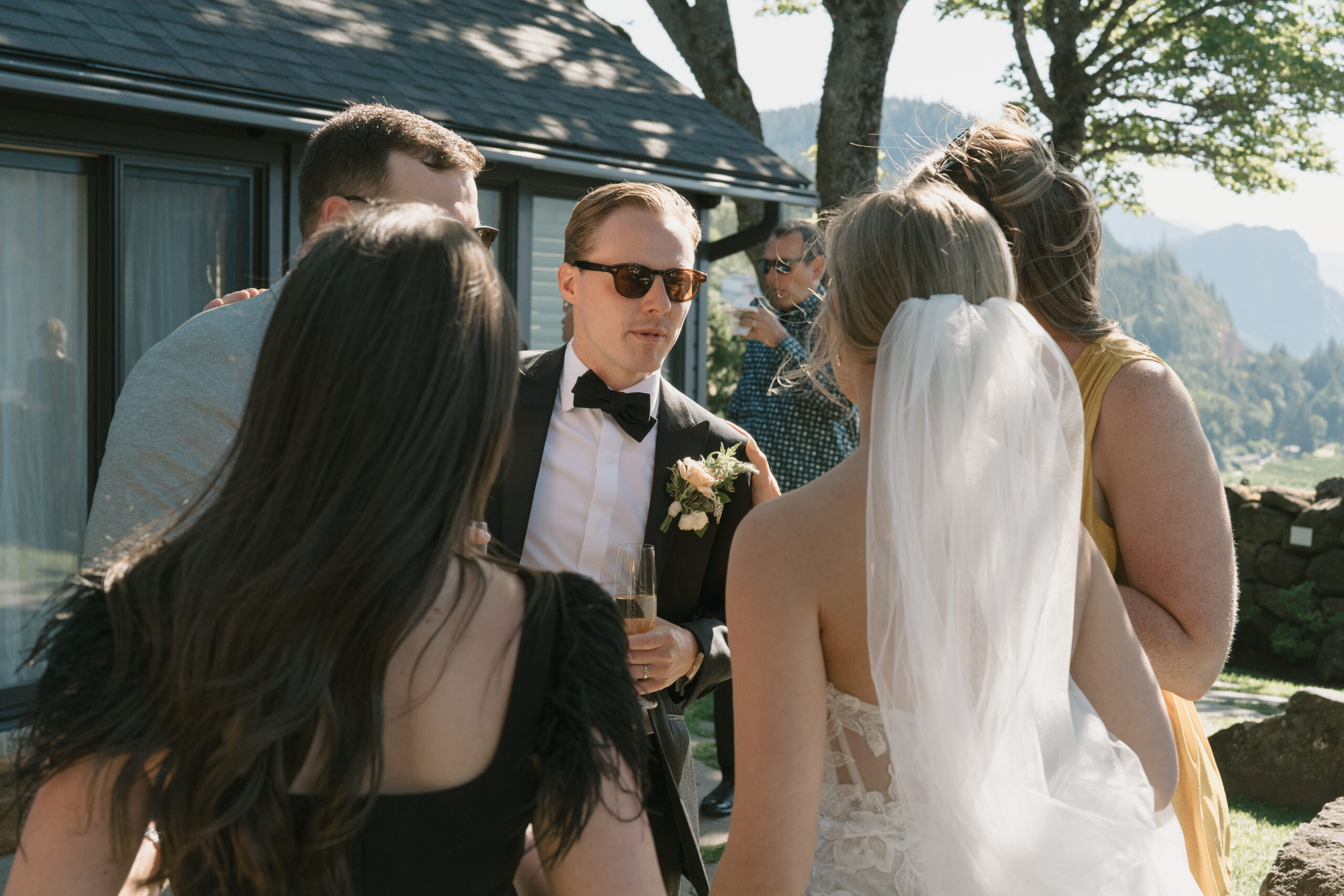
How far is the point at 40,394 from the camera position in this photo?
17.7 feet

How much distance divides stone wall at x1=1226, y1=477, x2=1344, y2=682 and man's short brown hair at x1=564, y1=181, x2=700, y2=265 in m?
11.7

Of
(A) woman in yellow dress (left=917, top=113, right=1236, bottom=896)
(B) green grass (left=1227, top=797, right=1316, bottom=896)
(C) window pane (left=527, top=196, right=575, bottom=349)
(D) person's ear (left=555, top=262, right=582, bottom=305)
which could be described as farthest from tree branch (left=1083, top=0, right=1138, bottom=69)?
(A) woman in yellow dress (left=917, top=113, right=1236, bottom=896)

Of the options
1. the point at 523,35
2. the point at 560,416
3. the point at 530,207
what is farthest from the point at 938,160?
the point at 523,35

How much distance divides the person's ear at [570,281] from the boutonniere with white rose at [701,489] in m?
0.57

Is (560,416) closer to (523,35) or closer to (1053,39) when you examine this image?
(523,35)

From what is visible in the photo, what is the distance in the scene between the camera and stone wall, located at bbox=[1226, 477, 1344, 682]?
1247 centimetres

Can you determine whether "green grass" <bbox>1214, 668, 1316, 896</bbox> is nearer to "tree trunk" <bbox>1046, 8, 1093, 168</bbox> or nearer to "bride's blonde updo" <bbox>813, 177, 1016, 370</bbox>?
"bride's blonde updo" <bbox>813, 177, 1016, 370</bbox>

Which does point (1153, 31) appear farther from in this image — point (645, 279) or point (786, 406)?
point (645, 279)

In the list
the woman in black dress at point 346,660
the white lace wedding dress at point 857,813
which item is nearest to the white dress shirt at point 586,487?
the white lace wedding dress at point 857,813

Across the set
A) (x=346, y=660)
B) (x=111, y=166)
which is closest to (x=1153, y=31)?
(x=111, y=166)

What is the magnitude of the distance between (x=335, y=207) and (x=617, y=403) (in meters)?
0.84

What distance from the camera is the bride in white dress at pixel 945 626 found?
1.73 meters

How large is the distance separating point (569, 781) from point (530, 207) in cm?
639

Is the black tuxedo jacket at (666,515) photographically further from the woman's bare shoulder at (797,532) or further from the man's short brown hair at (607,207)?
the woman's bare shoulder at (797,532)
